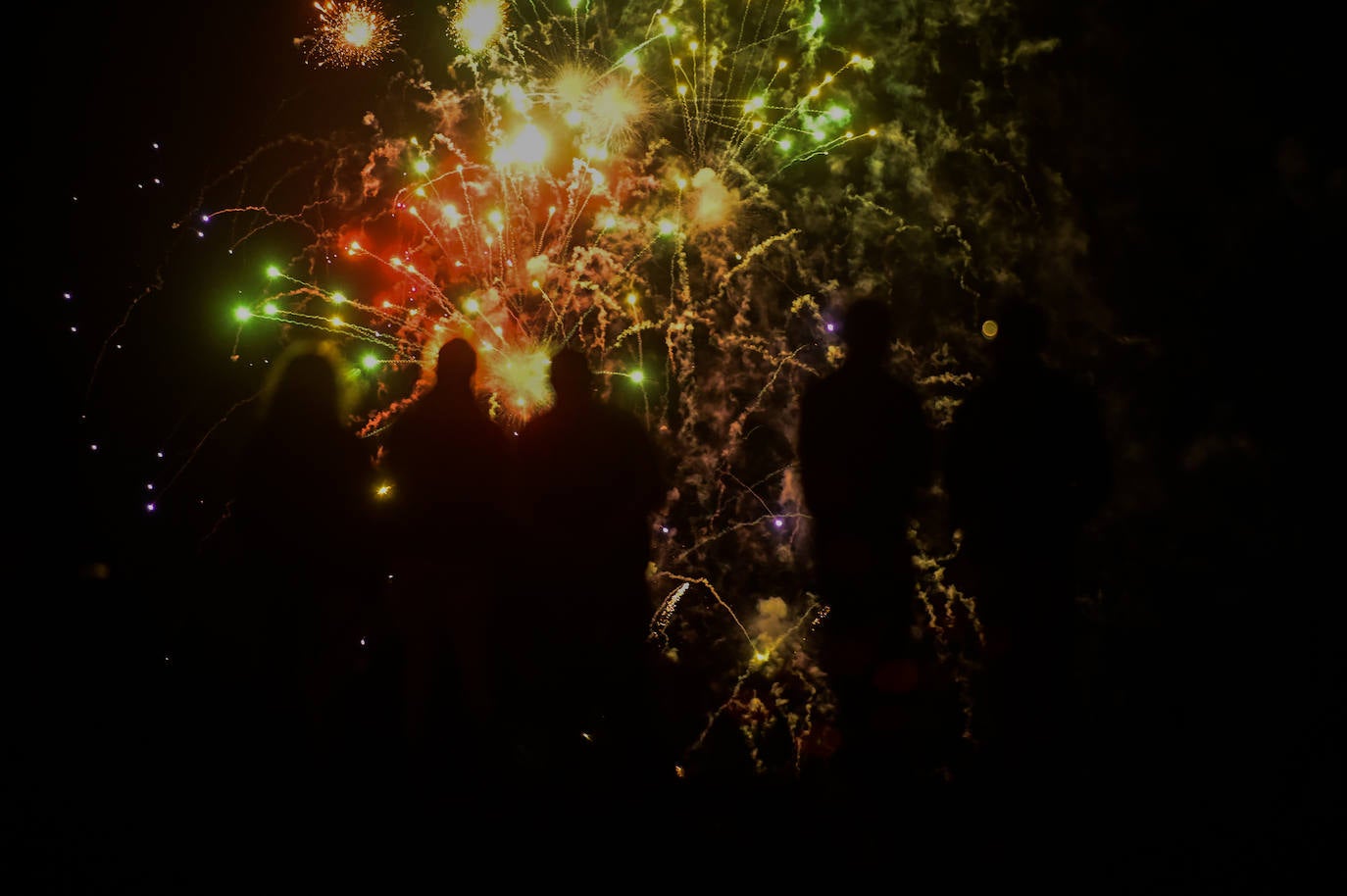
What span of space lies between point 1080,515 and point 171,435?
6.38m

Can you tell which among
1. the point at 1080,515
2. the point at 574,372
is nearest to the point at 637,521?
the point at 574,372

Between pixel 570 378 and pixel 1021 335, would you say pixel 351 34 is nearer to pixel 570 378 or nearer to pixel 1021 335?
pixel 570 378

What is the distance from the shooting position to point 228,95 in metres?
4.62

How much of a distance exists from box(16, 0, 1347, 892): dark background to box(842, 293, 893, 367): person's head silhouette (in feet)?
4.66

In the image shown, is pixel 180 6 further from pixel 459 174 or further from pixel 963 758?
pixel 963 758

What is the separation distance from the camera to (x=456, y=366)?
4086mm

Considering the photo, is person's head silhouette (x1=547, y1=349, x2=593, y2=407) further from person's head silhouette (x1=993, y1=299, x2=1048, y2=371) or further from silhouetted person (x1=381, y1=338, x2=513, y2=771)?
person's head silhouette (x1=993, y1=299, x2=1048, y2=371)

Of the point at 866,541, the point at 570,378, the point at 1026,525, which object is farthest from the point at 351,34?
the point at 1026,525

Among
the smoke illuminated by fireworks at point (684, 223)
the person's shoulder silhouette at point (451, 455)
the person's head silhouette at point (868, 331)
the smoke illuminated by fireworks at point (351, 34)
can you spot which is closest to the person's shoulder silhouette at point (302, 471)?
the smoke illuminated by fireworks at point (684, 223)

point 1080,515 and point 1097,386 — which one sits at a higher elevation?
point 1097,386

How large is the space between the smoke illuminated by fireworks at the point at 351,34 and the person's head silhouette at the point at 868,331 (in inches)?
173

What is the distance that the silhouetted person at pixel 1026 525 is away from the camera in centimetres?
352

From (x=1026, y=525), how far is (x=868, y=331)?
164 centimetres

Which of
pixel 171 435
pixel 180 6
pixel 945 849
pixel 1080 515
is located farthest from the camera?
pixel 180 6
